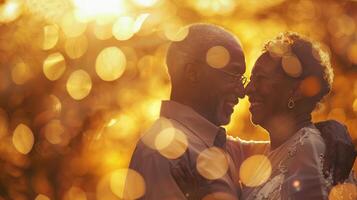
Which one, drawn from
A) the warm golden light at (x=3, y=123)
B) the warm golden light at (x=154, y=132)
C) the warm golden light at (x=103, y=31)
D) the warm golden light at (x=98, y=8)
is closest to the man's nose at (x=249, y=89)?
the warm golden light at (x=154, y=132)

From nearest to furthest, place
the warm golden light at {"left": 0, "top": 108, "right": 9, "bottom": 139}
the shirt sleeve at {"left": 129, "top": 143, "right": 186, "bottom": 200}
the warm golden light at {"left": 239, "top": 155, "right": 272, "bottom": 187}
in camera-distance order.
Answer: the shirt sleeve at {"left": 129, "top": 143, "right": 186, "bottom": 200} → the warm golden light at {"left": 239, "top": 155, "right": 272, "bottom": 187} → the warm golden light at {"left": 0, "top": 108, "right": 9, "bottom": 139}

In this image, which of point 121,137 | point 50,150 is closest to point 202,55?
point 121,137

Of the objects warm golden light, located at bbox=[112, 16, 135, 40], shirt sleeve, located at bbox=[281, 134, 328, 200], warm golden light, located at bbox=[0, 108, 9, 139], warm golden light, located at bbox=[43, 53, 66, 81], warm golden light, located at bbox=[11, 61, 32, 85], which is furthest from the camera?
warm golden light, located at bbox=[0, 108, 9, 139]

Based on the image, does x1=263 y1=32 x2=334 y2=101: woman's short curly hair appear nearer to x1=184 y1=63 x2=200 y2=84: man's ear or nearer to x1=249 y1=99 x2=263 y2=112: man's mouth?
x1=249 y1=99 x2=263 y2=112: man's mouth

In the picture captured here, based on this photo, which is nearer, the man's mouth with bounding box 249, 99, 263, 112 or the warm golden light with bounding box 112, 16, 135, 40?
the man's mouth with bounding box 249, 99, 263, 112

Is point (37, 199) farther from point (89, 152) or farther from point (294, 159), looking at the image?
point (294, 159)

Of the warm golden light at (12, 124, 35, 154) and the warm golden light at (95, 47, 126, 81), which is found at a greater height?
the warm golden light at (95, 47, 126, 81)

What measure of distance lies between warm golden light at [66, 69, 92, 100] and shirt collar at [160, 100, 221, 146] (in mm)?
4483

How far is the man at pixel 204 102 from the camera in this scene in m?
2.30

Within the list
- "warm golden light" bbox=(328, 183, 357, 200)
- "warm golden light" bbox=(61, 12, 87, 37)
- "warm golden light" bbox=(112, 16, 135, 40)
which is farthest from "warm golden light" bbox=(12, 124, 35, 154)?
"warm golden light" bbox=(328, 183, 357, 200)

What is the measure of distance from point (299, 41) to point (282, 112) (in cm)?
25

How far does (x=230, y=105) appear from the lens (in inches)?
97.3

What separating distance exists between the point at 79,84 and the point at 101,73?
37cm

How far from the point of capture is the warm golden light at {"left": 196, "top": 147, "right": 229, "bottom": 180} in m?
2.29
